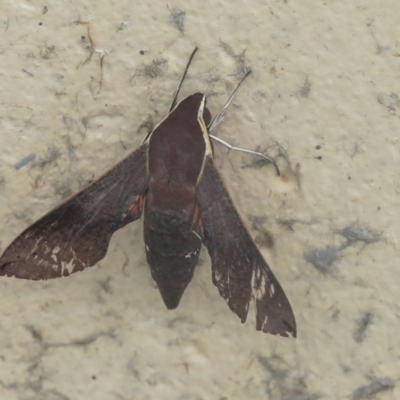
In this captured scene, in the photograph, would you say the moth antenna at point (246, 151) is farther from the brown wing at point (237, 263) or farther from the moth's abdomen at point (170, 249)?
the moth's abdomen at point (170, 249)

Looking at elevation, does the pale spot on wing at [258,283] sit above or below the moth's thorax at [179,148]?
below

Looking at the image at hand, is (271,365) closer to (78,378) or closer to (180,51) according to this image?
(78,378)

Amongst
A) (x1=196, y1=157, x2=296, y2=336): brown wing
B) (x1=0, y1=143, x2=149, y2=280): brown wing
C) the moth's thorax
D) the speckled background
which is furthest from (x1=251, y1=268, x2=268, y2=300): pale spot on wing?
(x1=0, y1=143, x2=149, y2=280): brown wing

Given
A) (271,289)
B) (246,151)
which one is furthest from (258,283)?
(246,151)

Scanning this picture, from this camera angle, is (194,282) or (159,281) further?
(194,282)

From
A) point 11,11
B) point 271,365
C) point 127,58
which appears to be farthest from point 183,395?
point 11,11

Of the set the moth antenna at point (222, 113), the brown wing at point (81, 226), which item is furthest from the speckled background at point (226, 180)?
the brown wing at point (81, 226)

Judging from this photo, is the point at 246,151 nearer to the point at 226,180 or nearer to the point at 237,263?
the point at 226,180

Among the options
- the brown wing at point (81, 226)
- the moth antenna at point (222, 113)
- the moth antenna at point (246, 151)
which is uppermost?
the moth antenna at point (222, 113)
